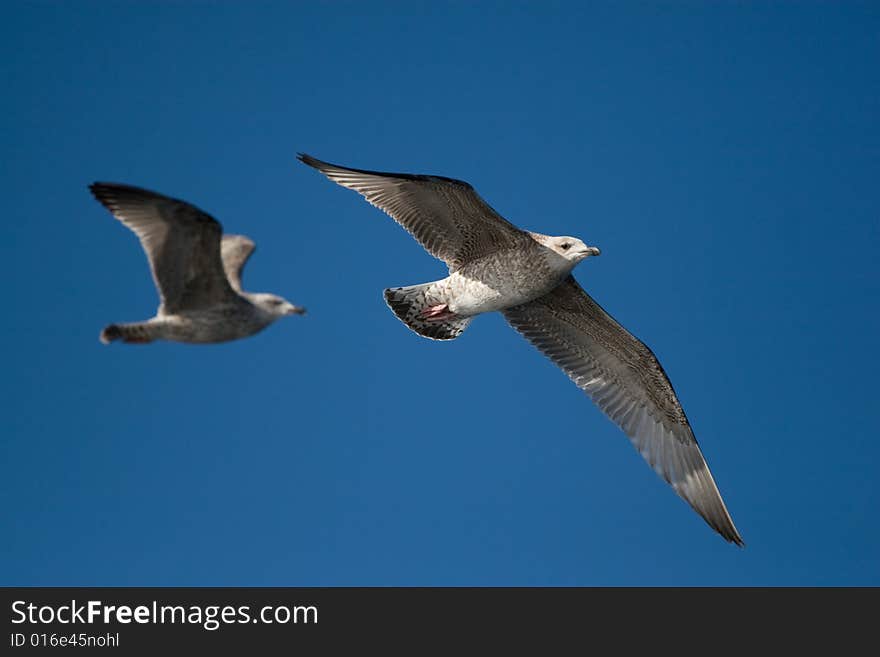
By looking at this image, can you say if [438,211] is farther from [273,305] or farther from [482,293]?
[273,305]

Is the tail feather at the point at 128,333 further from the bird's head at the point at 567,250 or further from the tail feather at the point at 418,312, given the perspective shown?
the bird's head at the point at 567,250

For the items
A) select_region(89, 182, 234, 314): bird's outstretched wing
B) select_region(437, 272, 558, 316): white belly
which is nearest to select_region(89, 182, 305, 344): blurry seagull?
select_region(89, 182, 234, 314): bird's outstretched wing

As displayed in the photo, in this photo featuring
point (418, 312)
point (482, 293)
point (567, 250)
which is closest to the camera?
point (567, 250)

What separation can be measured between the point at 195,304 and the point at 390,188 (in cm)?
208

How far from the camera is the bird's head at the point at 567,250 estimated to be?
922 centimetres

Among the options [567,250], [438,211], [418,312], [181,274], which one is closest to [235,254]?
[181,274]

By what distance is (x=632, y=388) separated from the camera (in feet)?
35.3

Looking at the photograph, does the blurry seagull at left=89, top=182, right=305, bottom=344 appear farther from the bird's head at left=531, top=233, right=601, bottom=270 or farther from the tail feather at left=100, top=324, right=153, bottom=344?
the bird's head at left=531, top=233, right=601, bottom=270

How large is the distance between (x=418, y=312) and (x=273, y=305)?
1.42m

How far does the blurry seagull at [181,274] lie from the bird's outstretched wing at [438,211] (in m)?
1.21

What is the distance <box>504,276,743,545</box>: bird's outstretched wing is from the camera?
413 inches

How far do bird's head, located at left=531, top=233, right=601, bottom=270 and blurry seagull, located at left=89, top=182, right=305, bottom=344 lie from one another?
278 cm

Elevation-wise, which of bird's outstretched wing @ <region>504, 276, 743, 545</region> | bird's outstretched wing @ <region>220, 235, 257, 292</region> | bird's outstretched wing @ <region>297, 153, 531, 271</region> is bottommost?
bird's outstretched wing @ <region>504, 276, 743, 545</region>
